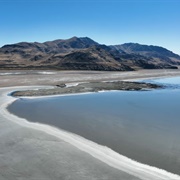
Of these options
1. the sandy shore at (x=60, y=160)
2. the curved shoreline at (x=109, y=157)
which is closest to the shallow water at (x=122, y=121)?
the curved shoreline at (x=109, y=157)

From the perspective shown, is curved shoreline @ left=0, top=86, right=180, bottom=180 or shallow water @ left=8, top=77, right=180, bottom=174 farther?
shallow water @ left=8, top=77, right=180, bottom=174

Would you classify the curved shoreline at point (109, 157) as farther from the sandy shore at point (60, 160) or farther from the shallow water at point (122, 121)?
the shallow water at point (122, 121)

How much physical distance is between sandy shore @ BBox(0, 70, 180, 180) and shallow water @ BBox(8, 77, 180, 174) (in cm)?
88

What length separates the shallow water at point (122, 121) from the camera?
47.4 feet

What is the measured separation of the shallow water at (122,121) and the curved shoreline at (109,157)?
1.80 ft

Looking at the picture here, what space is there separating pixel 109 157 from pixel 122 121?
7.85 m

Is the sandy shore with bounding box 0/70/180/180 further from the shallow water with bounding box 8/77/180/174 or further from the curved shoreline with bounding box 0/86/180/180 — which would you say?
the shallow water with bounding box 8/77/180/174

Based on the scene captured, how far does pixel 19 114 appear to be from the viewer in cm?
2370

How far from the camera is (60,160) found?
42.9 feet

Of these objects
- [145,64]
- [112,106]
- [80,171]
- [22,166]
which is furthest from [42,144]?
[145,64]

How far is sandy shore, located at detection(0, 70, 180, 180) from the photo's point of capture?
1150 cm

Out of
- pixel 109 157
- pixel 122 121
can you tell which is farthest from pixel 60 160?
pixel 122 121

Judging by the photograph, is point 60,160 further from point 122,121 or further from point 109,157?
point 122,121

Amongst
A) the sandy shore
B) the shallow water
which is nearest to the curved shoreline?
the sandy shore
